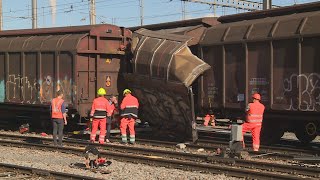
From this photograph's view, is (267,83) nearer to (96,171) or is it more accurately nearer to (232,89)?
(232,89)

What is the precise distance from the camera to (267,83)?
1288 centimetres

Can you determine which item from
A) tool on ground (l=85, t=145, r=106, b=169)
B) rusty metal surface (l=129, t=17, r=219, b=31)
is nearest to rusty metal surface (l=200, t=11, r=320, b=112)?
rusty metal surface (l=129, t=17, r=219, b=31)

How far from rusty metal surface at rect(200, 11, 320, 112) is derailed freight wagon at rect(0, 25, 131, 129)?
3622 millimetres

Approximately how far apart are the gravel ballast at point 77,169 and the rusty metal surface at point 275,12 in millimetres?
5735

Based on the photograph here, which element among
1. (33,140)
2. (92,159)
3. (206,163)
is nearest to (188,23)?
(33,140)

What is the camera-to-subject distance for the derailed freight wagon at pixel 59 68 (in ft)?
52.2

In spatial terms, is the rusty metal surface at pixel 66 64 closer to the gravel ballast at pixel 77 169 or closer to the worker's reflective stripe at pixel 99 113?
the worker's reflective stripe at pixel 99 113

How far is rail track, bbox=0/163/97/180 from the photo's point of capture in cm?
915

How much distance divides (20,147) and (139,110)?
409 centimetres

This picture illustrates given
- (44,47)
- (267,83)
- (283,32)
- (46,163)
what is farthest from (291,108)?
(44,47)

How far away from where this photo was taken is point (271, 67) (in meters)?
12.7

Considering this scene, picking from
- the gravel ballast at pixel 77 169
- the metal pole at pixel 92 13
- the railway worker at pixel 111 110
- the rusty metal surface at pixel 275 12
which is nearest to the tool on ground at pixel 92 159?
the gravel ballast at pixel 77 169

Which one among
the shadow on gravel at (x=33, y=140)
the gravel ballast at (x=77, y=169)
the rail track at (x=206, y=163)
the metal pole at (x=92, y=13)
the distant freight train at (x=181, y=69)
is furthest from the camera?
the metal pole at (x=92, y=13)

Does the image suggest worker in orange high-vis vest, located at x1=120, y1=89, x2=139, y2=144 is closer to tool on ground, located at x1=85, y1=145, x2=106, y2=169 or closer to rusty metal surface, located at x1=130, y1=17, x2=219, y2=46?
rusty metal surface, located at x1=130, y1=17, x2=219, y2=46
